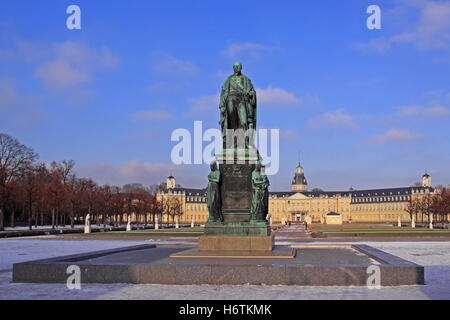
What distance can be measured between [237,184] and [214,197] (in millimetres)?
Answer: 861

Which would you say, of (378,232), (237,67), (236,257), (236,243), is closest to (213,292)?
(236,257)

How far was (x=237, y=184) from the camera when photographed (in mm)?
14477

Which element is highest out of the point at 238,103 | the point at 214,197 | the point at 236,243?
Answer: the point at 238,103

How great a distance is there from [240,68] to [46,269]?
8.62 metres

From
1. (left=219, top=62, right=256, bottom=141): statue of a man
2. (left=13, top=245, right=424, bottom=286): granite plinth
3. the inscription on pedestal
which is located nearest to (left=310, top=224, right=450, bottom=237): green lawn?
(left=219, top=62, right=256, bottom=141): statue of a man

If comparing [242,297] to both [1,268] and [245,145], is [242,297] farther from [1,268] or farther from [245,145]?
[1,268]

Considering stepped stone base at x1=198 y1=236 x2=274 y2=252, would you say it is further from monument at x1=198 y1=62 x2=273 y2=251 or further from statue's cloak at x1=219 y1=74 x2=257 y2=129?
statue's cloak at x1=219 y1=74 x2=257 y2=129

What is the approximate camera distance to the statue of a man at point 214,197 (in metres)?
14.1

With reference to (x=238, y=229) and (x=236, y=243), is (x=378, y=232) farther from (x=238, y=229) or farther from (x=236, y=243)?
(x=236, y=243)

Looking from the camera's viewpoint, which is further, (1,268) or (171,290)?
(1,268)
